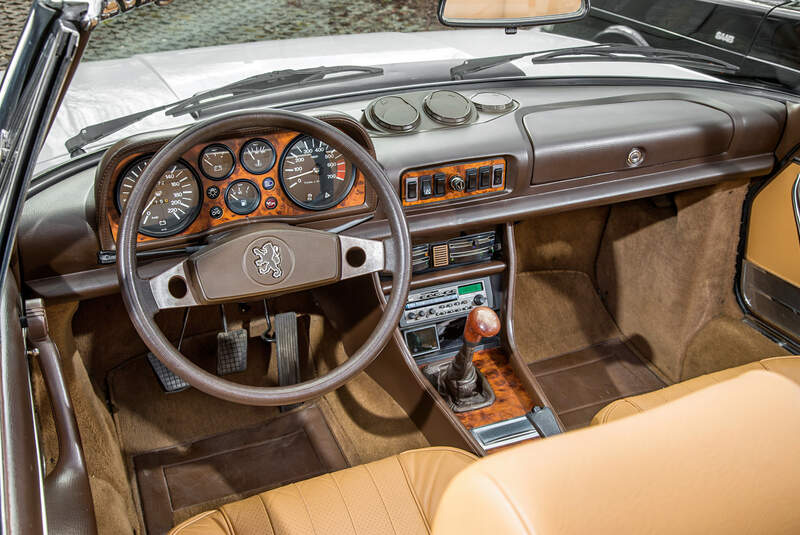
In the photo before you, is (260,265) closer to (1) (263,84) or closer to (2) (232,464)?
(1) (263,84)

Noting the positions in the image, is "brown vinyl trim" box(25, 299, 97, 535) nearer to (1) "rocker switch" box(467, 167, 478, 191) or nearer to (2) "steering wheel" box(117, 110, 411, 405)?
(2) "steering wheel" box(117, 110, 411, 405)

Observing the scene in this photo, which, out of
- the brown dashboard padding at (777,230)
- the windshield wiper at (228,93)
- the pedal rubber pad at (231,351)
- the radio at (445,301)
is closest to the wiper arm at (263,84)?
the windshield wiper at (228,93)

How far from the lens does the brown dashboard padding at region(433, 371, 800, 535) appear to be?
2.59 ft

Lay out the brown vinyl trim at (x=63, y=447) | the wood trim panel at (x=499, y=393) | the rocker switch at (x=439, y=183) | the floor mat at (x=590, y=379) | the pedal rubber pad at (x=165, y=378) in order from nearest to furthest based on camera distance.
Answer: the brown vinyl trim at (x=63, y=447) → the rocker switch at (x=439, y=183) → the wood trim panel at (x=499, y=393) → the pedal rubber pad at (x=165, y=378) → the floor mat at (x=590, y=379)

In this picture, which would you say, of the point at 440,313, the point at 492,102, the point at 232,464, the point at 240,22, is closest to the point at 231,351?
the point at 232,464

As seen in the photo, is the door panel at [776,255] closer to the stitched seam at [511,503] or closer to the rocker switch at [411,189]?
the rocker switch at [411,189]

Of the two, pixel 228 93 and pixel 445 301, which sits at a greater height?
pixel 228 93

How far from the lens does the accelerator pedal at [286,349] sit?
250 centimetres

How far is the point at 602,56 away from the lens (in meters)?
2.41

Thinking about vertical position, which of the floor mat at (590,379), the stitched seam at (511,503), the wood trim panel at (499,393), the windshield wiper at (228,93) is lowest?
the floor mat at (590,379)

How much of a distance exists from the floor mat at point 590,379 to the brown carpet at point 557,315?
5 cm

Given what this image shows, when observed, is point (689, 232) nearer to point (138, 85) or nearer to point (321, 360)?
point (321, 360)

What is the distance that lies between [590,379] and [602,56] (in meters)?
1.27

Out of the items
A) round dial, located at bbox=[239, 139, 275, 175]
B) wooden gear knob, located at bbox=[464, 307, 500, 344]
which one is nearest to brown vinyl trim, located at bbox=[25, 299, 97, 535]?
round dial, located at bbox=[239, 139, 275, 175]
